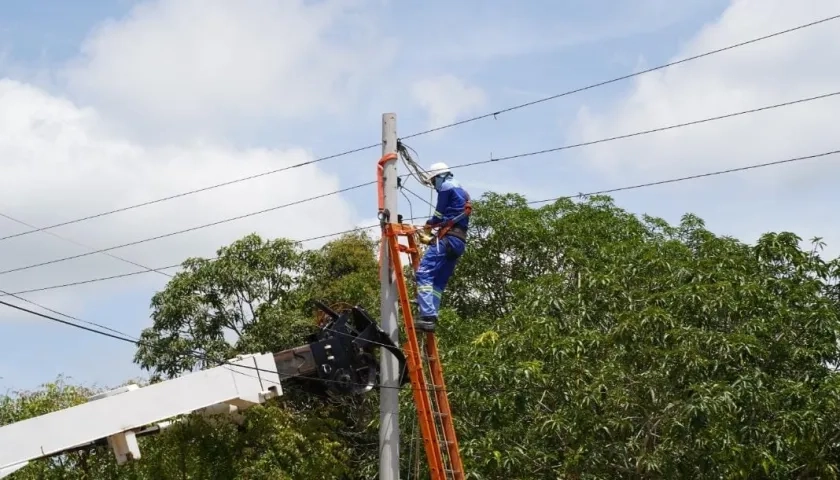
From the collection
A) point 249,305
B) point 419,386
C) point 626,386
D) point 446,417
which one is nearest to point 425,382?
point 419,386

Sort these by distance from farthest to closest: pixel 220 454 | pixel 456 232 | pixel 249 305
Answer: pixel 249 305 → pixel 220 454 → pixel 456 232

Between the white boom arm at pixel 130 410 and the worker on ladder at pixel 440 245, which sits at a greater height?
the worker on ladder at pixel 440 245

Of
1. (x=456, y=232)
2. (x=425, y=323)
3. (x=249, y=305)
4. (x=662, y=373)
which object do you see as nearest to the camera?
(x=425, y=323)

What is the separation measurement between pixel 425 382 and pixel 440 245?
1334 mm

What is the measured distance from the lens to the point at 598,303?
51.5ft

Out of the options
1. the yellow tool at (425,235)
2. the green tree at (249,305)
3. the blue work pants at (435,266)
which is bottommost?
the blue work pants at (435,266)

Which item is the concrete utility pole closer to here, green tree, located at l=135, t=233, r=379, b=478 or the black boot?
the black boot

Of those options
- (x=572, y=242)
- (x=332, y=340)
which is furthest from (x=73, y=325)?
(x=572, y=242)

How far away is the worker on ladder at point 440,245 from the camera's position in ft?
35.8

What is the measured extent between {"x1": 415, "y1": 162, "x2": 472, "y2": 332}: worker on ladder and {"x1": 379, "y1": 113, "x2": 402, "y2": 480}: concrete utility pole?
1.00 ft

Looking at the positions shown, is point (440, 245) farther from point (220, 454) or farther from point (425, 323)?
point (220, 454)

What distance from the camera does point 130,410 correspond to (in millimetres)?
10516

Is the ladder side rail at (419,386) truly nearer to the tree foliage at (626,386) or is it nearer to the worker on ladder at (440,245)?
the worker on ladder at (440,245)

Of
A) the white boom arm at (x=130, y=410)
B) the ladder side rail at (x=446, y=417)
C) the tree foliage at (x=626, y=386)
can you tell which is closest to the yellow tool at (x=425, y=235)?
the ladder side rail at (x=446, y=417)
